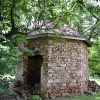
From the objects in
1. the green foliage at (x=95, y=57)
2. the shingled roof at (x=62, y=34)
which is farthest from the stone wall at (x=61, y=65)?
the green foliage at (x=95, y=57)

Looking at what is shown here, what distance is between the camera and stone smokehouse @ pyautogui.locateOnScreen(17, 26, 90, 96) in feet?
39.1

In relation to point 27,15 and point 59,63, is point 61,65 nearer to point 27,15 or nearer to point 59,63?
point 59,63

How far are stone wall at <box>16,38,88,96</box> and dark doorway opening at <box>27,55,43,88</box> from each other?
136 cm

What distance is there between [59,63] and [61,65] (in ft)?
0.49

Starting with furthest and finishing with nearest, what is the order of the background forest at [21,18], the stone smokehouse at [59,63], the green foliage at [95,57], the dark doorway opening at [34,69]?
the green foliage at [95,57] → the dark doorway opening at [34,69] → the stone smokehouse at [59,63] → the background forest at [21,18]

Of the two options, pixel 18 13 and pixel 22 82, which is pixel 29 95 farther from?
pixel 18 13

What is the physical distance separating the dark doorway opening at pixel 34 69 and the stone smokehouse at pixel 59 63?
6 cm

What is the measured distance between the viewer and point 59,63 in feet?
40.1

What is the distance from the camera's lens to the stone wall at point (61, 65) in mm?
11891

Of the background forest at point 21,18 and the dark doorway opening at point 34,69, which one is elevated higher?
the background forest at point 21,18

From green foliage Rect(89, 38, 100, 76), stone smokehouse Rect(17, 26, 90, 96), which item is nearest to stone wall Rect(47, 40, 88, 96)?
stone smokehouse Rect(17, 26, 90, 96)

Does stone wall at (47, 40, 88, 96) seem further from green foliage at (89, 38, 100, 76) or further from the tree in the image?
green foliage at (89, 38, 100, 76)

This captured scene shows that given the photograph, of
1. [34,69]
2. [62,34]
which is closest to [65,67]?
[62,34]

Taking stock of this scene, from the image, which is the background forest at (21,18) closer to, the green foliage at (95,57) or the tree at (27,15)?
the tree at (27,15)
